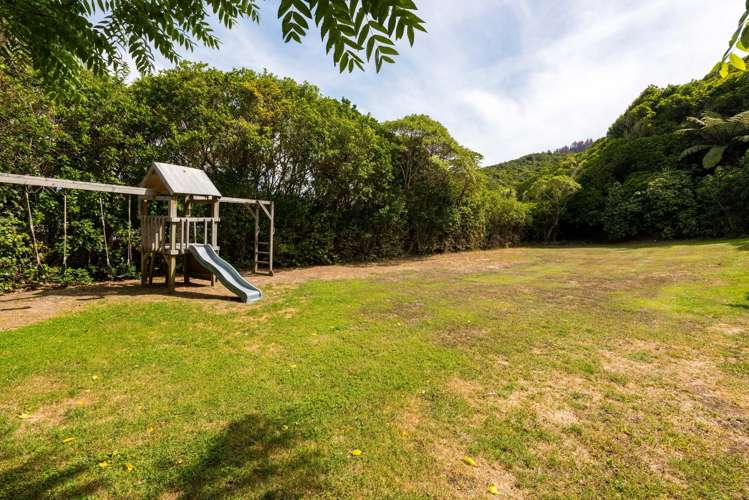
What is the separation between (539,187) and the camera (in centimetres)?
2498

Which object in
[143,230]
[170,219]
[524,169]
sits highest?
[524,169]

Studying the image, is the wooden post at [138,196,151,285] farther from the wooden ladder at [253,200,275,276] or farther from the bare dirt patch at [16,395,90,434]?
the bare dirt patch at [16,395,90,434]

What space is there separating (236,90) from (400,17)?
11.9 metres

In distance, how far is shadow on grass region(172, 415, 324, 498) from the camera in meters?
2.07

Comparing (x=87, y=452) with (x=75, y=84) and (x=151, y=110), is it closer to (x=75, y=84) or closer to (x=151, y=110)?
(x=75, y=84)

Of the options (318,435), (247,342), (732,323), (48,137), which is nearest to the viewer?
(318,435)

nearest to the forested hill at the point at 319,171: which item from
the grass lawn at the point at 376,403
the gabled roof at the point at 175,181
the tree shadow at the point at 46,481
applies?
the gabled roof at the point at 175,181

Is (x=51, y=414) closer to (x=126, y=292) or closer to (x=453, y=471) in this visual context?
(x=453, y=471)

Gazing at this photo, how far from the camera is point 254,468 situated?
2.26m

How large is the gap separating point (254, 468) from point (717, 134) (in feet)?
101

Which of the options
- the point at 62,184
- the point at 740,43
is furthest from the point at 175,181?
the point at 740,43

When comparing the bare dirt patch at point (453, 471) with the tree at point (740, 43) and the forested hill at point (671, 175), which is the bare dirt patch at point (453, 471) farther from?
the forested hill at point (671, 175)

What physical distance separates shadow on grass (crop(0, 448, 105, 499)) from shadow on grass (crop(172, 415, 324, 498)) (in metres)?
0.56

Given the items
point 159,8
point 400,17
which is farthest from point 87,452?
point 400,17
